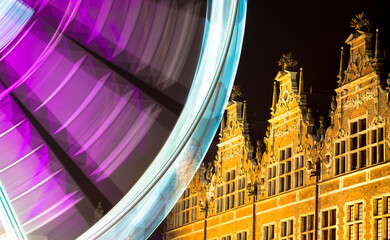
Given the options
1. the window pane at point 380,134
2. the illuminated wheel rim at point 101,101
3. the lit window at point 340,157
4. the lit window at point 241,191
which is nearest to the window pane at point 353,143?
the lit window at point 340,157

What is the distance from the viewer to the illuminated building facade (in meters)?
17.1

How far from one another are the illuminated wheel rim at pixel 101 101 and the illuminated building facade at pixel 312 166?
1105cm

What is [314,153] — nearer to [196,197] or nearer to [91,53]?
[196,197]

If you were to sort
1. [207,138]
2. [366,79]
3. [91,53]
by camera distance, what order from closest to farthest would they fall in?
[207,138], [91,53], [366,79]

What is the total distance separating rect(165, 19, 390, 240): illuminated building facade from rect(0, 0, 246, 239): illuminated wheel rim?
11053 mm

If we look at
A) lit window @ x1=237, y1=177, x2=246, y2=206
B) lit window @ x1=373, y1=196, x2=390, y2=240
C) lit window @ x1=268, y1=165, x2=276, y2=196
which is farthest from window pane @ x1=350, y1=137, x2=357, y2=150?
lit window @ x1=237, y1=177, x2=246, y2=206

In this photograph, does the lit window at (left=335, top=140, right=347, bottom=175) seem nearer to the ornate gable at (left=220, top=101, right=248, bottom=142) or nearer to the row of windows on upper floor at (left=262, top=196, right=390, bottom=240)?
the row of windows on upper floor at (left=262, top=196, right=390, bottom=240)

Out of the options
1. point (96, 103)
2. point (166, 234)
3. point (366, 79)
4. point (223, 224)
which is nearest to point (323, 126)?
point (366, 79)

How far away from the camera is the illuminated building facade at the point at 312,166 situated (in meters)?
17.1

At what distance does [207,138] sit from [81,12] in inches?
91.6

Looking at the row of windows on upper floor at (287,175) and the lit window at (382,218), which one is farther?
the row of windows on upper floor at (287,175)

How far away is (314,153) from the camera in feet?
64.0

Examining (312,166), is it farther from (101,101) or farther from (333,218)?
(101,101)

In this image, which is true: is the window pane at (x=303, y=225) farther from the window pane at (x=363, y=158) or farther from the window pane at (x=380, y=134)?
the window pane at (x=380, y=134)
